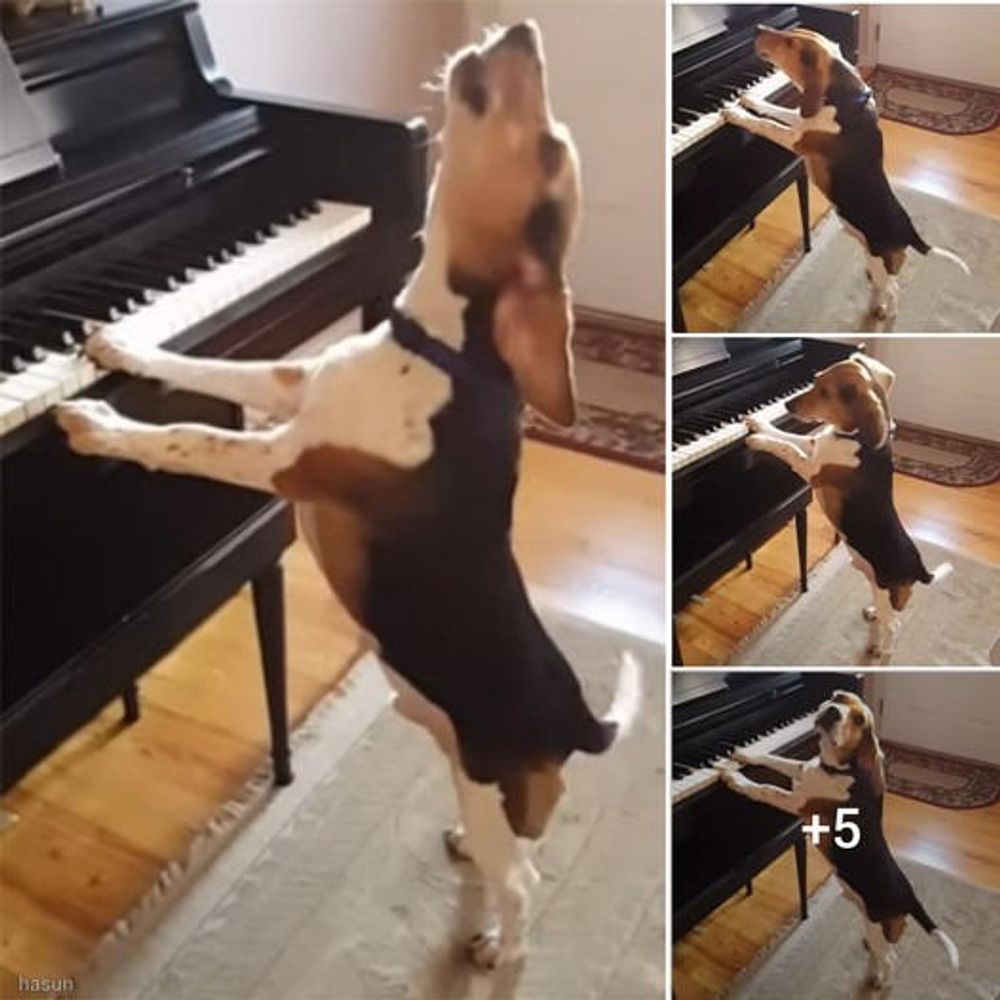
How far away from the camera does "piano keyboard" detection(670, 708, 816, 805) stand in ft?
4.62

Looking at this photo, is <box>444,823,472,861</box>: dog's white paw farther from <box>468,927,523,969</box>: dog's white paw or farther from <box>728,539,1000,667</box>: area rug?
<box>728,539,1000,667</box>: area rug

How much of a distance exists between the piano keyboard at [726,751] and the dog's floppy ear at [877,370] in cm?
30

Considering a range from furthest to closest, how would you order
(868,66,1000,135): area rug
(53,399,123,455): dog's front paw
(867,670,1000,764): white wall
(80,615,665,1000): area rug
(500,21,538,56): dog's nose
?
(80,615,665,1000): area rug < (867,670,1000,764): white wall < (868,66,1000,135): area rug < (53,399,123,455): dog's front paw < (500,21,538,56): dog's nose

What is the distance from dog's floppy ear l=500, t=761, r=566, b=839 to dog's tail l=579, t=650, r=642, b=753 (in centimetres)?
4

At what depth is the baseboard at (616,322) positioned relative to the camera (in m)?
1.78

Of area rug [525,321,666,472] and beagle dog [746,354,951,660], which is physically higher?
beagle dog [746,354,951,660]

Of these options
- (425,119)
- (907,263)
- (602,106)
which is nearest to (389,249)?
(425,119)

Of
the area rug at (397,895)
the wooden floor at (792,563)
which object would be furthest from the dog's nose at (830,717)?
the area rug at (397,895)

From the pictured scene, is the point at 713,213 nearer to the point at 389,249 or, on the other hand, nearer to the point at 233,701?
the point at 389,249

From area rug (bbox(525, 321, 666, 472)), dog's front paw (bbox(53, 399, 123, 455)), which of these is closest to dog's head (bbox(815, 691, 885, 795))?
area rug (bbox(525, 321, 666, 472))

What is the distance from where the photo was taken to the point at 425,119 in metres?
1.42

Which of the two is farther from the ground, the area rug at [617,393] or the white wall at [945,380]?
the white wall at [945,380]

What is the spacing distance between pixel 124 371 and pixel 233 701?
0.75 m

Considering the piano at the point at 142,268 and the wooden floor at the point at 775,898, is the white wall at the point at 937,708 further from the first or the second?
the piano at the point at 142,268
